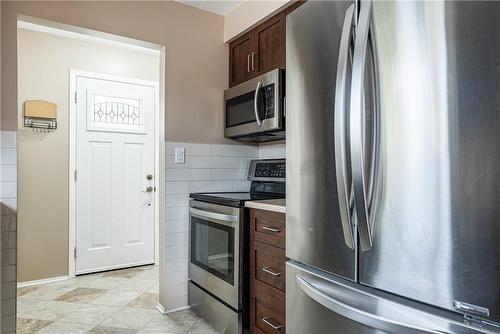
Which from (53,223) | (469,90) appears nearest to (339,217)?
(469,90)

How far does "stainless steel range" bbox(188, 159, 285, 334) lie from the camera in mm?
1992

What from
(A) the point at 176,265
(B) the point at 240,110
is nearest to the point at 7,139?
(A) the point at 176,265

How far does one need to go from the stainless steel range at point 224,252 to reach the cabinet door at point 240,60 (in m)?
0.69

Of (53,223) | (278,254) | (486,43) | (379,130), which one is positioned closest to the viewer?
(486,43)

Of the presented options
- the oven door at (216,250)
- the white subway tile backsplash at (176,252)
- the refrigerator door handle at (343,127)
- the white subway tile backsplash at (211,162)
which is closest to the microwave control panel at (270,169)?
the white subway tile backsplash at (211,162)

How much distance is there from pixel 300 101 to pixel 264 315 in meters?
1.18

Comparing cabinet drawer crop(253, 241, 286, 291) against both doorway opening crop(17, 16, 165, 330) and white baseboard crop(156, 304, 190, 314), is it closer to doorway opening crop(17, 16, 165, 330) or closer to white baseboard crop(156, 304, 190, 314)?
white baseboard crop(156, 304, 190, 314)

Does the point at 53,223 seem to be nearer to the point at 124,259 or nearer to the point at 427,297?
the point at 124,259

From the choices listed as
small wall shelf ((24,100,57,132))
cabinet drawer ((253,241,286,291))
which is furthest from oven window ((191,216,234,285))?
small wall shelf ((24,100,57,132))

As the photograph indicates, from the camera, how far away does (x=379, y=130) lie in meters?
1.00

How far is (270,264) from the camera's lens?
5.88ft

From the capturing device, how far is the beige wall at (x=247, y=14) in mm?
2250

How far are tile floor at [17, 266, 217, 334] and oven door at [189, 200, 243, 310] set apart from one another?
332 millimetres

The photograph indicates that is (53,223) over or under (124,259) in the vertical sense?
over
